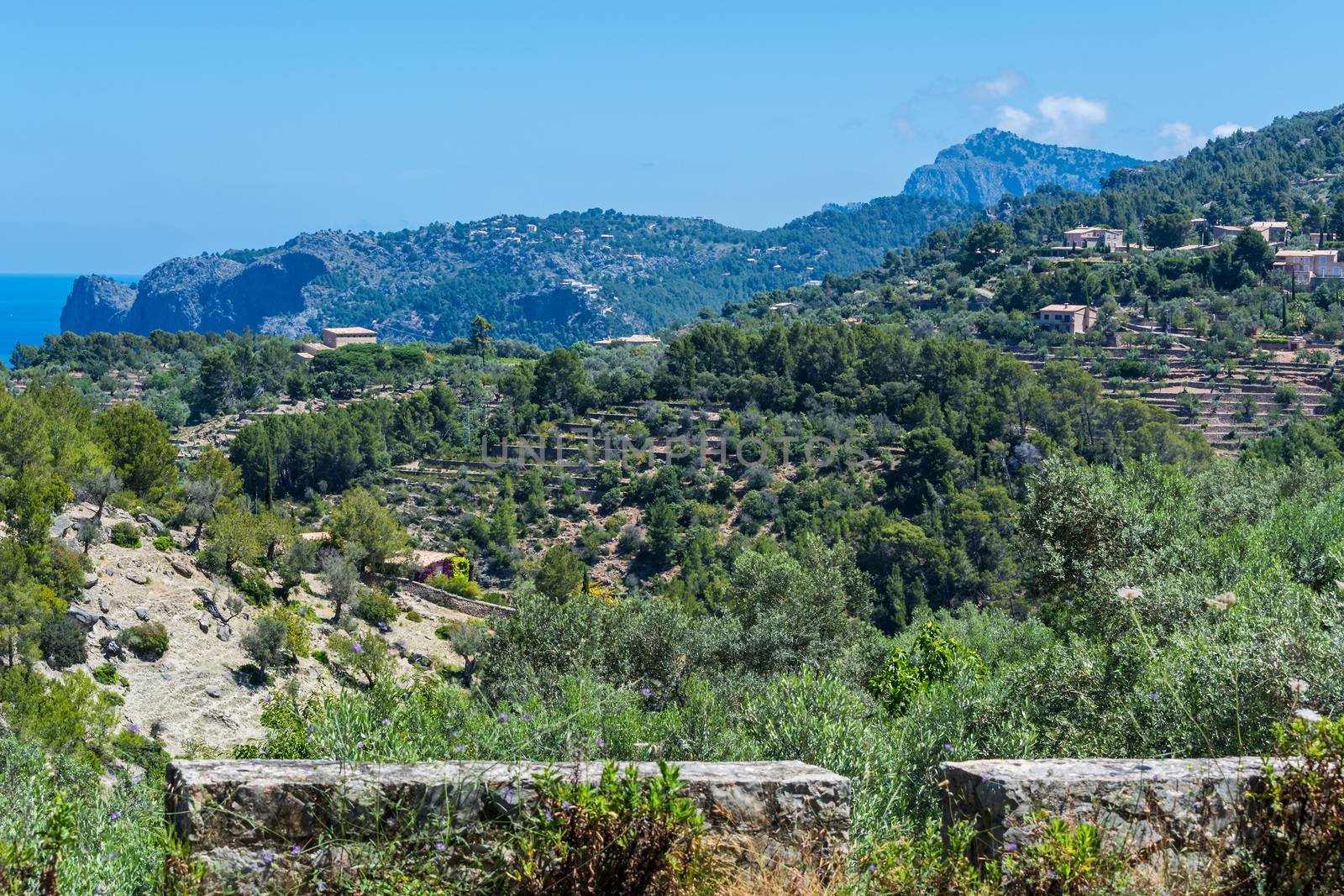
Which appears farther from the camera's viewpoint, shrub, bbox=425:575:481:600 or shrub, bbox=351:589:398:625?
shrub, bbox=425:575:481:600

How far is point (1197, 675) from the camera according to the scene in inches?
247

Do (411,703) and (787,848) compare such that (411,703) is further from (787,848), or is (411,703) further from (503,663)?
(503,663)

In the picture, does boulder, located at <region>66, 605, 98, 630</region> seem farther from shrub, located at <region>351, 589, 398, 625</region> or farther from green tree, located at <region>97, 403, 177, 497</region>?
green tree, located at <region>97, 403, 177, 497</region>

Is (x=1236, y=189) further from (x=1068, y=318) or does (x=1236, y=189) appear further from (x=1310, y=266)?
(x=1068, y=318)

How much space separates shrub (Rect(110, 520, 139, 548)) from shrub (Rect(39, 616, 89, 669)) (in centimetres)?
614

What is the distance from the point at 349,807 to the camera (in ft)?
11.7

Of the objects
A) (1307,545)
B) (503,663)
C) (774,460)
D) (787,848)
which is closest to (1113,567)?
(1307,545)

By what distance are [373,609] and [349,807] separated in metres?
25.4

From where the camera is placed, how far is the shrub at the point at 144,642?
20672 mm

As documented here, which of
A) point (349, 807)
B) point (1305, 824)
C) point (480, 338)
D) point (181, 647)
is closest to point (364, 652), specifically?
point (181, 647)

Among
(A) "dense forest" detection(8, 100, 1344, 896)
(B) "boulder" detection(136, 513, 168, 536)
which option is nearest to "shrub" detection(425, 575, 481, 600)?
(A) "dense forest" detection(8, 100, 1344, 896)

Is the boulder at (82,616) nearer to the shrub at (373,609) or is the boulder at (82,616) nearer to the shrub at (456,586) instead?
the shrub at (373,609)

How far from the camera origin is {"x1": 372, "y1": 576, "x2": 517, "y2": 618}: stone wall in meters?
33.1

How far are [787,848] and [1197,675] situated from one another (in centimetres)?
351
